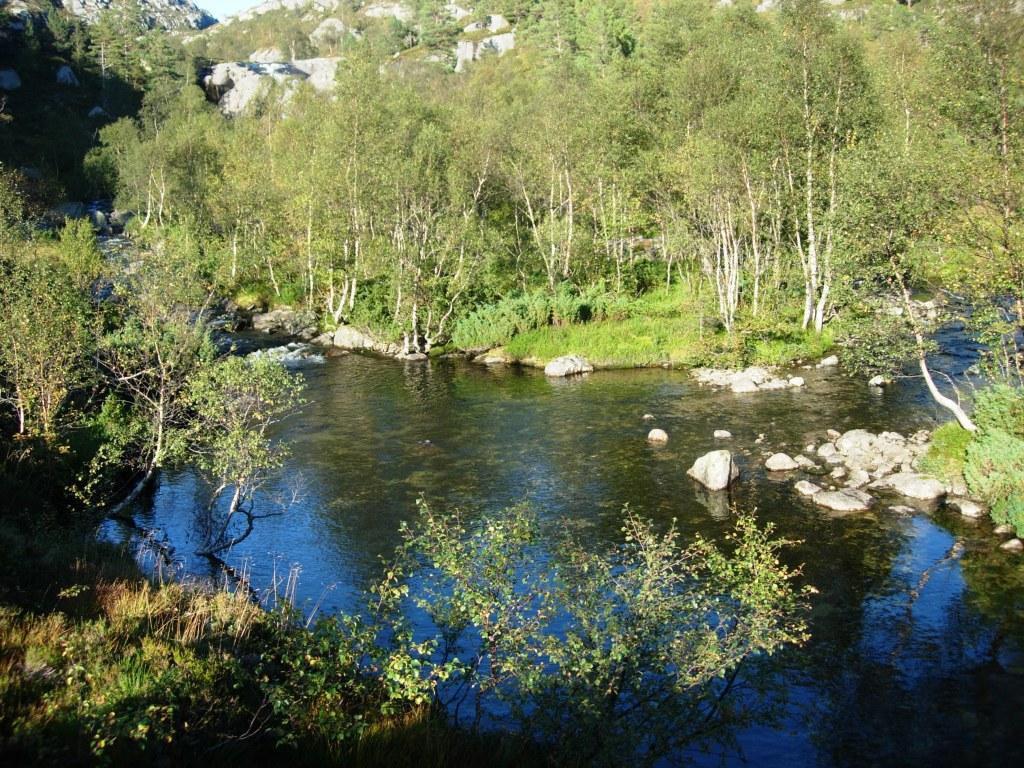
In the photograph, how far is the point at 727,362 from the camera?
49062 millimetres

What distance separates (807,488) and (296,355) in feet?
129

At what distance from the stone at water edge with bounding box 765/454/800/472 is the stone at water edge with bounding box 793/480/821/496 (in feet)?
6.45

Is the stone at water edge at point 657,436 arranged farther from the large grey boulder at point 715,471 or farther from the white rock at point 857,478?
the white rock at point 857,478

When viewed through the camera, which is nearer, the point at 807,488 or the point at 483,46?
the point at 807,488

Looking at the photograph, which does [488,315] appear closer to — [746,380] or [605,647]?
[746,380]

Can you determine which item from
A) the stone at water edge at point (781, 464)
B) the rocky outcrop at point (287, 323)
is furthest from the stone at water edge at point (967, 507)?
the rocky outcrop at point (287, 323)

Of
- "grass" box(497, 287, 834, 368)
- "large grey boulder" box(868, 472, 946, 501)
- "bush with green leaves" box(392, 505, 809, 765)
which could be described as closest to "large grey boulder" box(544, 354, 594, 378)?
"grass" box(497, 287, 834, 368)

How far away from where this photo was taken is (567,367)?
5181cm

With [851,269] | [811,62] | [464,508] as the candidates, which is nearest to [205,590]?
[464,508]

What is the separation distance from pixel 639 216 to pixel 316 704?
60.3 m

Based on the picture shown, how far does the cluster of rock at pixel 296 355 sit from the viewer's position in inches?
2163

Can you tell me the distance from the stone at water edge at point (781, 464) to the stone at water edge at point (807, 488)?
6.45 ft

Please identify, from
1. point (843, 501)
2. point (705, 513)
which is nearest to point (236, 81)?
point (705, 513)

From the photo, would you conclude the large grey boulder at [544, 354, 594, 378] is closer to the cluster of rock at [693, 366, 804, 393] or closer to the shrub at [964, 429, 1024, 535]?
the cluster of rock at [693, 366, 804, 393]
